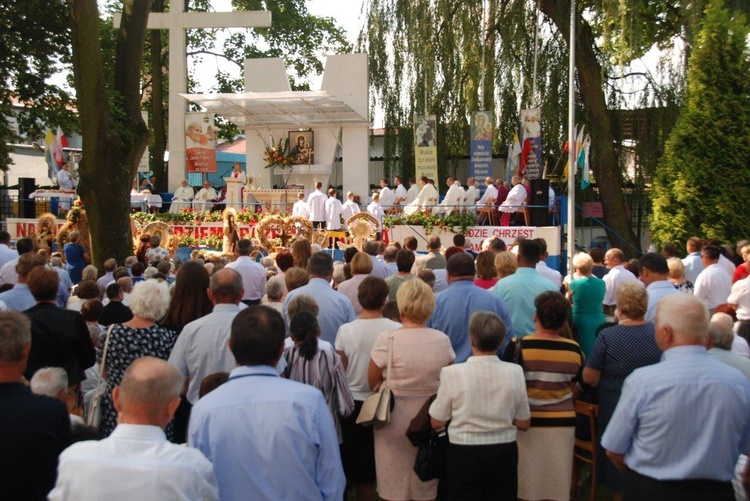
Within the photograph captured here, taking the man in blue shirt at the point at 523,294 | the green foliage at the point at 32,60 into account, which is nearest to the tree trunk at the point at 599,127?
the green foliage at the point at 32,60

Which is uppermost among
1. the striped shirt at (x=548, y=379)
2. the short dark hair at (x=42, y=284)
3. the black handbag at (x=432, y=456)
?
the short dark hair at (x=42, y=284)

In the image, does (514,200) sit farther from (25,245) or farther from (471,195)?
(25,245)

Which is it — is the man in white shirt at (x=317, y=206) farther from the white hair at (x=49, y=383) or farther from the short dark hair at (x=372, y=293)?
the white hair at (x=49, y=383)

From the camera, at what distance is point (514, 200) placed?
20328 mm

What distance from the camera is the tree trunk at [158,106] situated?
32969 millimetres

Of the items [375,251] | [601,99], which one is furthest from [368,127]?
[375,251]

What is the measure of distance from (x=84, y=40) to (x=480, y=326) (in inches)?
441

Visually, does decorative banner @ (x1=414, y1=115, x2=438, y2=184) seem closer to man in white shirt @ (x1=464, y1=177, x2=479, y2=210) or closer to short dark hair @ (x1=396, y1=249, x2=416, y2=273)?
man in white shirt @ (x1=464, y1=177, x2=479, y2=210)

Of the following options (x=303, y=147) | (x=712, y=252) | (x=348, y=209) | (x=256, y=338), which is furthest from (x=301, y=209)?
(x=256, y=338)

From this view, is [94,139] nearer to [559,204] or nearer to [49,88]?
[49,88]

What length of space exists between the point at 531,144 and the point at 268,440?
67.8 feet

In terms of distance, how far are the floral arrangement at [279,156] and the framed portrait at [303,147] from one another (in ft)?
0.59

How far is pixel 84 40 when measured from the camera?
45.7 feet

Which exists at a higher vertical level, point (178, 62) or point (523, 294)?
point (178, 62)
